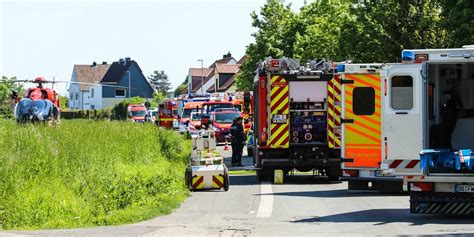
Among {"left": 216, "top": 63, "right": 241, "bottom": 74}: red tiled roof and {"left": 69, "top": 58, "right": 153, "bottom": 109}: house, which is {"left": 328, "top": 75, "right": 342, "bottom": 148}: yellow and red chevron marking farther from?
{"left": 69, "top": 58, "right": 153, "bottom": 109}: house

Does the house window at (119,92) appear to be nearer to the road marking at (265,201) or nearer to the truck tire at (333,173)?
the truck tire at (333,173)

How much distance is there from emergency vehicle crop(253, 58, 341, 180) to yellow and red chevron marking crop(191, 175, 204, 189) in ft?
13.3

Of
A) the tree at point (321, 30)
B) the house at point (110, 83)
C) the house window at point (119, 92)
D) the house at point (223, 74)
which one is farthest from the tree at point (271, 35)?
the house window at point (119, 92)

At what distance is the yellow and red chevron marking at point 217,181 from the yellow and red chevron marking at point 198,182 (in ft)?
0.88

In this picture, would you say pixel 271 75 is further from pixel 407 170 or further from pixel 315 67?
pixel 407 170

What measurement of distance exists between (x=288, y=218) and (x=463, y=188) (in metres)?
2.95

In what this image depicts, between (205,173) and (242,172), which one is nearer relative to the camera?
(205,173)

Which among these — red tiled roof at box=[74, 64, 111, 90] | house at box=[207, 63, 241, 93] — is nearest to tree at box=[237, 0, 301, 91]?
house at box=[207, 63, 241, 93]

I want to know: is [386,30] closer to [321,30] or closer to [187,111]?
[321,30]

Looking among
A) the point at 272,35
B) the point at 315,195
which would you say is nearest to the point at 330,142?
the point at 315,195

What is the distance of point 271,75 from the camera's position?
83.8 feet

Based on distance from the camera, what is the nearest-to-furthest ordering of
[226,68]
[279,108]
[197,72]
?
[279,108], [226,68], [197,72]

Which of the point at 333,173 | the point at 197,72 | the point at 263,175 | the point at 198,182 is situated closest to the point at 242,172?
the point at 263,175

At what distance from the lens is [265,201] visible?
64.6 ft
